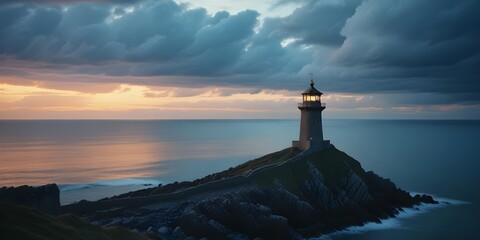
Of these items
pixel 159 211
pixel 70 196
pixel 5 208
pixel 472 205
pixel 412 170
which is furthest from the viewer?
pixel 412 170

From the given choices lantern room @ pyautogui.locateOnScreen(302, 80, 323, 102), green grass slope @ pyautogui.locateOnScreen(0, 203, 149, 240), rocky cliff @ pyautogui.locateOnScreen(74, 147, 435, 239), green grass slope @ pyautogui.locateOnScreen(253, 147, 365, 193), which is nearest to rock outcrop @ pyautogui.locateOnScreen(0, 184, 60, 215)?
rocky cliff @ pyautogui.locateOnScreen(74, 147, 435, 239)

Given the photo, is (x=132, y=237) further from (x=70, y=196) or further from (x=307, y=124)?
(x=70, y=196)

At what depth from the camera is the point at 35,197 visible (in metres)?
32.8

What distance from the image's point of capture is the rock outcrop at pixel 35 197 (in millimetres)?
31531

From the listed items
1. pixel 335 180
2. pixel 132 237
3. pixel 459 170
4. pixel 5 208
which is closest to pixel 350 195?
pixel 335 180

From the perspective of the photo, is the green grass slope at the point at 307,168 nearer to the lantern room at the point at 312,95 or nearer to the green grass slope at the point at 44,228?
the lantern room at the point at 312,95

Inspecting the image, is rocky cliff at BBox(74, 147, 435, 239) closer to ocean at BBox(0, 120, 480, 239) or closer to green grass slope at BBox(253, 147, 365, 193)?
green grass slope at BBox(253, 147, 365, 193)

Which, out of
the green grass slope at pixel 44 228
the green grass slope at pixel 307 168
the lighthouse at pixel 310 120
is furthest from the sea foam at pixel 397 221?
the green grass slope at pixel 44 228

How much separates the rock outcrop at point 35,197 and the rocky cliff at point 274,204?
4451mm

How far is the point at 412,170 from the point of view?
320 feet

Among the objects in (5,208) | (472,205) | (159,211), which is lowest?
(472,205)

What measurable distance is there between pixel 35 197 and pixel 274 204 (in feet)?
73.0

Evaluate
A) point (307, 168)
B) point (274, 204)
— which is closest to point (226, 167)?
point (307, 168)

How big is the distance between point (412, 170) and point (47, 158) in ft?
296
